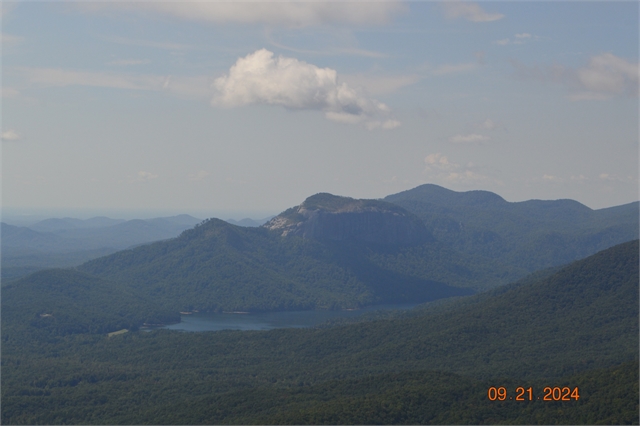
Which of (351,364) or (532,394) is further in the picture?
(351,364)

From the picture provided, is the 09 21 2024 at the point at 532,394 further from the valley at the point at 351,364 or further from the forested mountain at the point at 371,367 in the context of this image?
the valley at the point at 351,364

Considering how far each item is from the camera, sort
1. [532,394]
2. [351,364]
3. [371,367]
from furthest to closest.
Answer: [351,364], [371,367], [532,394]

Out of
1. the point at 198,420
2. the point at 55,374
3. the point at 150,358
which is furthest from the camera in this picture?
the point at 150,358

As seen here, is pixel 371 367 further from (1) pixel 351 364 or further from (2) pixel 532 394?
(2) pixel 532 394

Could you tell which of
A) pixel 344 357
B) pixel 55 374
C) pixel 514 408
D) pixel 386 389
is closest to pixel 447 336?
pixel 344 357

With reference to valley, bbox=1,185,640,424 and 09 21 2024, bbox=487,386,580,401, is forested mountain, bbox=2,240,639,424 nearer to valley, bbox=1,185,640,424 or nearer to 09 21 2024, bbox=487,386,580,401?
valley, bbox=1,185,640,424

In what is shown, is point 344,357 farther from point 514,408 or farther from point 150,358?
point 514,408

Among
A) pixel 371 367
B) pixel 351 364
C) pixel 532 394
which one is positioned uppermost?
pixel 532 394

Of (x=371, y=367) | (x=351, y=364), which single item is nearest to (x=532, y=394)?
(x=371, y=367)
